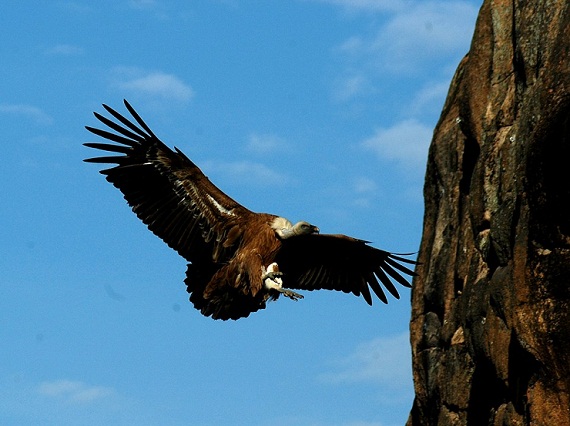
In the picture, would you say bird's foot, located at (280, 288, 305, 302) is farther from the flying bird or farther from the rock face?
the rock face

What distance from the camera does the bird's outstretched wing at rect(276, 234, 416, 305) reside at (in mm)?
17344

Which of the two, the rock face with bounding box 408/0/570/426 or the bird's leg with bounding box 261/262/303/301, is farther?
the rock face with bounding box 408/0/570/426

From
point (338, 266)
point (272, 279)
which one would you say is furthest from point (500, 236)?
point (272, 279)

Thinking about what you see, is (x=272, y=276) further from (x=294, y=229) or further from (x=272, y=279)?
(x=294, y=229)

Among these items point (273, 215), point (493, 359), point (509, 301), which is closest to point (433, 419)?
point (493, 359)

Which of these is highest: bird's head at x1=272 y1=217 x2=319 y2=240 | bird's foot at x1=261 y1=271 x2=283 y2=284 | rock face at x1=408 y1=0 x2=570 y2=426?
rock face at x1=408 y1=0 x2=570 y2=426

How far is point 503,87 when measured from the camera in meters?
23.5

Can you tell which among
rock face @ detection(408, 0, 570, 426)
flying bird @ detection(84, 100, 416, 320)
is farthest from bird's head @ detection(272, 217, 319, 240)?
rock face @ detection(408, 0, 570, 426)

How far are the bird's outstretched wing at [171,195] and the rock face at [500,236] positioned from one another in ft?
14.6

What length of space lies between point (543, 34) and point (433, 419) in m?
8.46

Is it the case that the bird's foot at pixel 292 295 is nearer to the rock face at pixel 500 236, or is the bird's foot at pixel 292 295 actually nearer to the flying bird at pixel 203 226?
the flying bird at pixel 203 226

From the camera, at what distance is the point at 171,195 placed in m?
16.6

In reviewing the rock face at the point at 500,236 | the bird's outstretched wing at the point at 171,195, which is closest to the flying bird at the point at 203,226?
the bird's outstretched wing at the point at 171,195

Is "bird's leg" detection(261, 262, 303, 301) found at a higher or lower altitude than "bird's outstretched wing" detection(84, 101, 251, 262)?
lower
